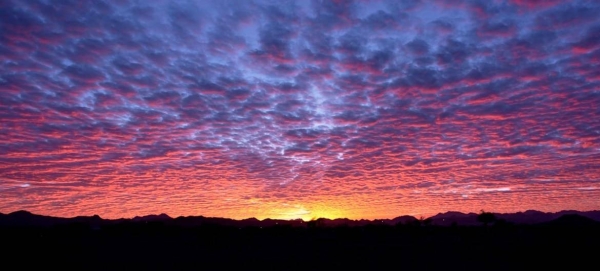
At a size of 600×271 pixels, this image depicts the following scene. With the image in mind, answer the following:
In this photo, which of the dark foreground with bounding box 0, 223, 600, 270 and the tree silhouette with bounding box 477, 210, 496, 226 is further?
the tree silhouette with bounding box 477, 210, 496, 226

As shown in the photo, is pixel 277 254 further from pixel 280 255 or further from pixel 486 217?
pixel 486 217

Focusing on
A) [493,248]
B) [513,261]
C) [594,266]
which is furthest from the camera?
[493,248]

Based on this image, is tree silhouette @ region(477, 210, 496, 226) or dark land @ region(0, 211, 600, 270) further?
tree silhouette @ region(477, 210, 496, 226)

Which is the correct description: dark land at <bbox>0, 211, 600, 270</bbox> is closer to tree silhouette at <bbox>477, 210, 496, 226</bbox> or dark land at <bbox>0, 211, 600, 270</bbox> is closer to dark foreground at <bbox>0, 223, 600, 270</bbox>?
dark foreground at <bbox>0, 223, 600, 270</bbox>

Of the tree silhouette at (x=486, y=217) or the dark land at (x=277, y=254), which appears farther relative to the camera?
the tree silhouette at (x=486, y=217)

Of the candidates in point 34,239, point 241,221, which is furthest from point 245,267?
point 241,221

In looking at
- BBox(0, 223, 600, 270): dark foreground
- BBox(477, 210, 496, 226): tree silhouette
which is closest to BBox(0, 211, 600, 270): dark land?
BBox(0, 223, 600, 270): dark foreground

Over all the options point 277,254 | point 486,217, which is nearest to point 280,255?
point 277,254

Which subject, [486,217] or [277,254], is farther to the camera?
[486,217]

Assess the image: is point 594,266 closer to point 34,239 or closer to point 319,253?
point 319,253

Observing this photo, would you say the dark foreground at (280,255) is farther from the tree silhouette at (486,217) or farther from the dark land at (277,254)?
the tree silhouette at (486,217)

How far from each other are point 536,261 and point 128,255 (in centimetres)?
2972

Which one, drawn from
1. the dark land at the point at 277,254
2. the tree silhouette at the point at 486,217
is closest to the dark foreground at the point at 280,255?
the dark land at the point at 277,254

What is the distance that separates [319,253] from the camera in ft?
131
